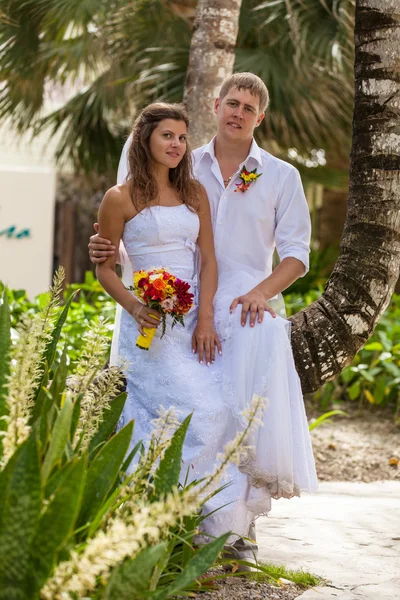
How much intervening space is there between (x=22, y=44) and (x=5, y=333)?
670 cm

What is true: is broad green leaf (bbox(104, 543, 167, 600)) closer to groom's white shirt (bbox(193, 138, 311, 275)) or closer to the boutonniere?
groom's white shirt (bbox(193, 138, 311, 275))

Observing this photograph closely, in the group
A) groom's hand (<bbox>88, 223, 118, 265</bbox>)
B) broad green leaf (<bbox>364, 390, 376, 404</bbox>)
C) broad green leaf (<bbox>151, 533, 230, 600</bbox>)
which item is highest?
groom's hand (<bbox>88, 223, 118, 265</bbox>)

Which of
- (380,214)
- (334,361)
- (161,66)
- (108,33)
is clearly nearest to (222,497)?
(334,361)

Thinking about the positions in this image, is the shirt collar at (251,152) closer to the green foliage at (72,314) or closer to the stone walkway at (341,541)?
the green foliage at (72,314)

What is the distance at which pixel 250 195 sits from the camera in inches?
168

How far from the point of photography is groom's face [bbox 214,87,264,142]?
164 inches

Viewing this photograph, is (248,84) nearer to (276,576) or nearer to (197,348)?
(197,348)

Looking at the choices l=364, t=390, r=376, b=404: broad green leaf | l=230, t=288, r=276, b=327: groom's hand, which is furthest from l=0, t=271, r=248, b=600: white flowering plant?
l=364, t=390, r=376, b=404: broad green leaf

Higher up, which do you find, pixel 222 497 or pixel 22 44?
pixel 22 44

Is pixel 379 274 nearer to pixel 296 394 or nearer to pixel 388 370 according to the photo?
pixel 296 394

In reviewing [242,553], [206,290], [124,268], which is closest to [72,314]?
[124,268]

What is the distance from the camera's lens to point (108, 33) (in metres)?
8.41

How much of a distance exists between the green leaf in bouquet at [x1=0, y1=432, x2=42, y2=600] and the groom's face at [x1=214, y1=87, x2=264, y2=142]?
237 cm

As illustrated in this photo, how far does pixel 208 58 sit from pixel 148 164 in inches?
87.0
